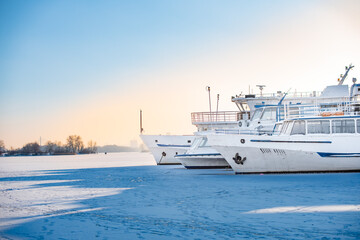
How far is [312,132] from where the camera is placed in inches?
990

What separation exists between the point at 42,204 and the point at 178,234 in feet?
23.0

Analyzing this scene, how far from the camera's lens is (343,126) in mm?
25203

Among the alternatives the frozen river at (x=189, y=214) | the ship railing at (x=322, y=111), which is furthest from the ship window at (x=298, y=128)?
the frozen river at (x=189, y=214)

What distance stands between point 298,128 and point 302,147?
57.6 inches

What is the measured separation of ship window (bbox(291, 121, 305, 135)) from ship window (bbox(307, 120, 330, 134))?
1.10 feet

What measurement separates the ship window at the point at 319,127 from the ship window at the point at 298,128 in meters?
0.34

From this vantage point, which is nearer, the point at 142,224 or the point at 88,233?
the point at 88,233

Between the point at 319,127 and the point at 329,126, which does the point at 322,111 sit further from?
the point at 319,127

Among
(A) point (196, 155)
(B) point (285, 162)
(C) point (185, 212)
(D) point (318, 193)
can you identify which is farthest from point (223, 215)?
(A) point (196, 155)

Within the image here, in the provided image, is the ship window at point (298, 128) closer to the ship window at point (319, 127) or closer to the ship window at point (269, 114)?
the ship window at point (319, 127)

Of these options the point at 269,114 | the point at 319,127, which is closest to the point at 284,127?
the point at 319,127

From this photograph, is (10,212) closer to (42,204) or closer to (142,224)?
(42,204)

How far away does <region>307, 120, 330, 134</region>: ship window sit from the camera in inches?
990

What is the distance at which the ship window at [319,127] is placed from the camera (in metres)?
25.2
